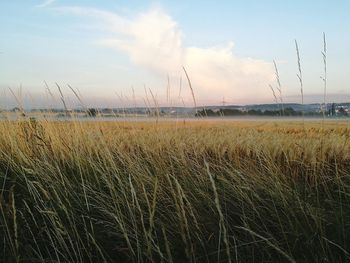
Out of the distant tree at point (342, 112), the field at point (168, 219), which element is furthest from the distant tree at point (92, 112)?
the distant tree at point (342, 112)

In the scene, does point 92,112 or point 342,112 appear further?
point 92,112

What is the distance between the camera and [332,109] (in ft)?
18.1

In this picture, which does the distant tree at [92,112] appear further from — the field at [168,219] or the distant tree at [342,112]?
the distant tree at [342,112]

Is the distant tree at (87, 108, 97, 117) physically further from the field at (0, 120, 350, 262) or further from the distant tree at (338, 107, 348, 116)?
the distant tree at (338, 107, 348, 116)

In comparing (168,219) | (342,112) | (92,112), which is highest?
(92,112)

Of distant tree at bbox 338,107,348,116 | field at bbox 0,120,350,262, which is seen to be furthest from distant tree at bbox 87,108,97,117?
distant tree at bbox 338,107,348,116

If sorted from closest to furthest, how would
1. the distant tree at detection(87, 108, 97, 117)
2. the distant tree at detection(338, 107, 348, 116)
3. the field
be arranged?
the field → the distant tree at detection(338, 107, 348, 116) → the distant tree at detection(87, 108, 97, 117)

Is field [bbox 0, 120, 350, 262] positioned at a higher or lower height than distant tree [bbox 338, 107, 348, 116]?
lower

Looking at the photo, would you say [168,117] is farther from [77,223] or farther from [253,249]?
→ [253,249]

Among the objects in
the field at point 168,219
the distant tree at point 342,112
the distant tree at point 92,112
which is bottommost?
the field at point 168,219

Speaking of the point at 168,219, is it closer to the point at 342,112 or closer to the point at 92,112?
the point at 342,112

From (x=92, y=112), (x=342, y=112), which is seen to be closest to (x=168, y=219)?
(x=342, y=112)

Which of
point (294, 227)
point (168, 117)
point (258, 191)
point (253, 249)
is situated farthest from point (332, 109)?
point (253, 249)

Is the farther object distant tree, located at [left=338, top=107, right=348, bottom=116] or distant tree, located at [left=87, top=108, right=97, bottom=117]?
distant tree, located at [left=87, top=108, right=97, bottom=117]
